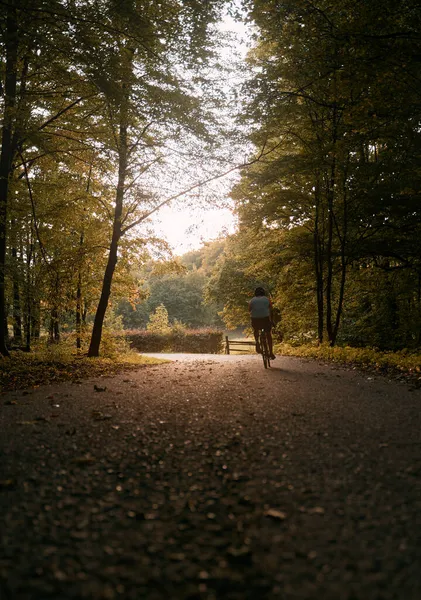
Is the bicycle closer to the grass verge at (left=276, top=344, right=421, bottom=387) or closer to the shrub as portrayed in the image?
the grass verge at (left=276, top=344, right=421, bottom=387)

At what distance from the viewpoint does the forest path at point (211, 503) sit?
153cm

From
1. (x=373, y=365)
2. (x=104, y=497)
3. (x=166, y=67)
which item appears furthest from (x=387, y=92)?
(x=104, y=497)

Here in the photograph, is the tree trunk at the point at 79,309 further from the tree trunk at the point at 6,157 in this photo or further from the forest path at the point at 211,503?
the forest path at the point at 211,503

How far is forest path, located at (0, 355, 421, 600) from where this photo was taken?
1.53 m

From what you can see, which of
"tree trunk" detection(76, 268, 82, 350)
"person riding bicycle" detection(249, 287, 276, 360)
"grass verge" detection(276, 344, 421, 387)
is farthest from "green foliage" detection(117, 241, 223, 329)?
"person riding bicycle" detection(249, 287, 276, 360)

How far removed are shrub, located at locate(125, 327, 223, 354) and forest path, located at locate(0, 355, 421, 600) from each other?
2696 cm

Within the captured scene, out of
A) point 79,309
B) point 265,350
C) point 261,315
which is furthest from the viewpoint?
point 79,309

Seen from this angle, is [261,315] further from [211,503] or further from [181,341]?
[181,341]

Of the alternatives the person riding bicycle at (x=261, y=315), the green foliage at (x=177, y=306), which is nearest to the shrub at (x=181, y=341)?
the person riding bicycle at (x=261, y=315)

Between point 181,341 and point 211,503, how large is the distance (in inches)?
1192

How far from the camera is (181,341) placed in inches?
1271

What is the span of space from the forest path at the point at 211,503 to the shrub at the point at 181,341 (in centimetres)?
2696

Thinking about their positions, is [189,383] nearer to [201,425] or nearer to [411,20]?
[201,425]

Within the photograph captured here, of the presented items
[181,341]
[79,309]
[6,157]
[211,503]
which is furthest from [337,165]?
[181,341]
